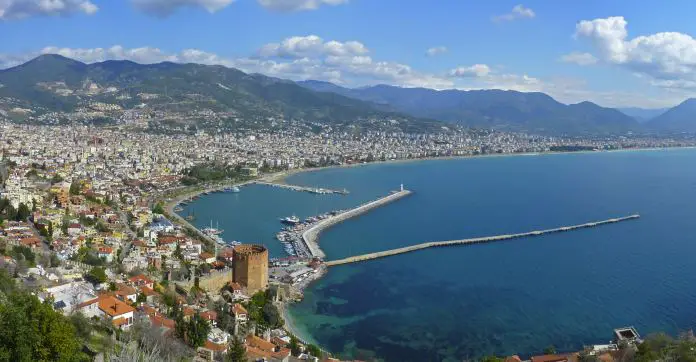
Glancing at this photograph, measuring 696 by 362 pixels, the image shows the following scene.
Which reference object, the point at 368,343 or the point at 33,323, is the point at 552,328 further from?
the point at 33,323

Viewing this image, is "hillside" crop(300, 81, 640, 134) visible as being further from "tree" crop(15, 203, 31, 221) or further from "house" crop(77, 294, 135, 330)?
"house" crop(77, 294, 135, 330)

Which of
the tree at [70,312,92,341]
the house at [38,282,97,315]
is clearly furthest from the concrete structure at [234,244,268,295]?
the tree at [70,312,92,341]

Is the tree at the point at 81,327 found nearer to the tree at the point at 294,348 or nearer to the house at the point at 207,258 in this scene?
the tree at the point at 294,348

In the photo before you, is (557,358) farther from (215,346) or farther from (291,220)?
(291,220)

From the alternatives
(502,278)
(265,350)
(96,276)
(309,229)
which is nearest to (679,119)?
(309,229)

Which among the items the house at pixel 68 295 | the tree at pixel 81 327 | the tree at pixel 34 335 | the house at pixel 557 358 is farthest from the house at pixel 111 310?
the house at pixel 557 358
